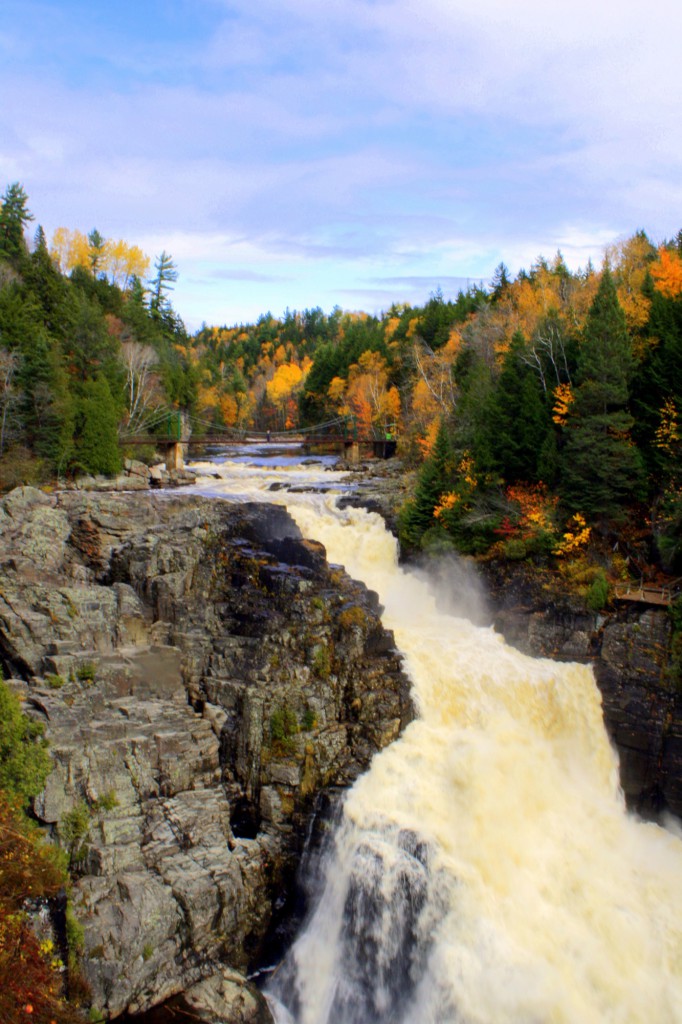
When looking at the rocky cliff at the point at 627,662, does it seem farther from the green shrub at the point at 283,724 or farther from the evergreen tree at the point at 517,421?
the green shrub at the point at 283,724

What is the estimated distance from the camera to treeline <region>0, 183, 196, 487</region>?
40.0 m

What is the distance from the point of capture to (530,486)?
31.9m

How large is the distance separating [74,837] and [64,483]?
26919 millimetres

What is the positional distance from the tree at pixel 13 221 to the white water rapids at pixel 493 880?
51614mm

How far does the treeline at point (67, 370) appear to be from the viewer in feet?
131

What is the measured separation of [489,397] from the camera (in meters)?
34.2

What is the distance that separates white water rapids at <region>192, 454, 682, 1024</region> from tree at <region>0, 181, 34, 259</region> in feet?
169

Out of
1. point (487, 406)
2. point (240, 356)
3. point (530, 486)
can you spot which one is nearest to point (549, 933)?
point (530, 486)

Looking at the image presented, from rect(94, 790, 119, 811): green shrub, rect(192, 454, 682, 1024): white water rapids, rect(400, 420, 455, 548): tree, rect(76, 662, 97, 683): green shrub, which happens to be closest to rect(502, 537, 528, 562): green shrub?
rect(400, 420, 455, 548): tree

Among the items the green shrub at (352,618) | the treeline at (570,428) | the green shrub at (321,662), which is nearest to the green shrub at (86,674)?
the green shrub at (321,662)

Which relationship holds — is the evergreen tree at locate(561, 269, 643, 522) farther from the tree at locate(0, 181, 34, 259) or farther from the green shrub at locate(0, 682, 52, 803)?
the tree at locate(0, 181, 34, 259)

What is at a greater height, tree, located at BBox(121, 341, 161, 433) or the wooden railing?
tree, located at BBox(121, 341, 161, 433)

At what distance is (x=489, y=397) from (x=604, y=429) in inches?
281

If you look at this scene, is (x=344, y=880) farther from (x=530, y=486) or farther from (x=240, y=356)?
Result: (x=240, y=356)
